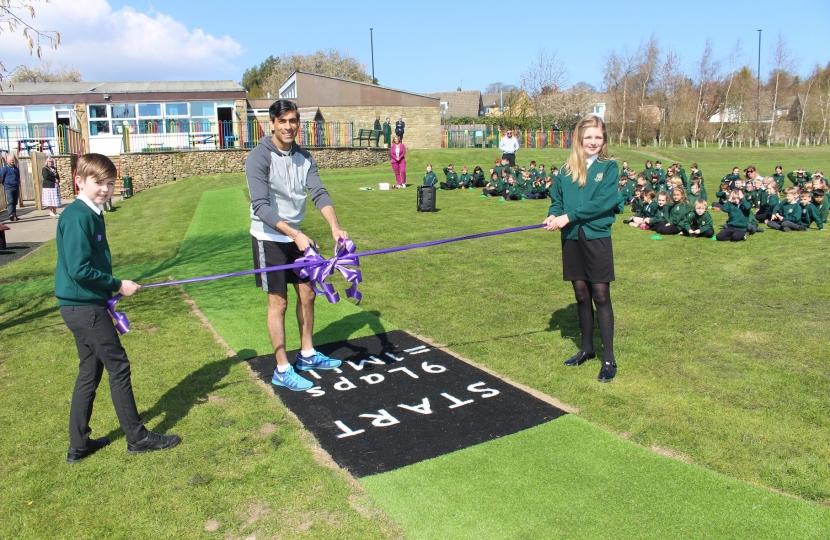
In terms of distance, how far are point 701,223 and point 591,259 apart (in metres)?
8.58

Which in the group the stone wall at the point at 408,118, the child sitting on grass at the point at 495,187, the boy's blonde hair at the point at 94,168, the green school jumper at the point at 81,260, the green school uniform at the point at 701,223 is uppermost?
the stone wall at the point at 408,118

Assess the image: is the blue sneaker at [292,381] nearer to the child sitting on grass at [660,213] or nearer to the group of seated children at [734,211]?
the group of seated children at [734,211]

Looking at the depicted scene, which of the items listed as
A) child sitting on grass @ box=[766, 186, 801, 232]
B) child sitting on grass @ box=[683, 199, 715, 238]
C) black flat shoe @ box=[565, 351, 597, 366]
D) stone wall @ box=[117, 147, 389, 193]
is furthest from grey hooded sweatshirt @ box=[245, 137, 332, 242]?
stone wall @ box=[117, 147, 389, 193]

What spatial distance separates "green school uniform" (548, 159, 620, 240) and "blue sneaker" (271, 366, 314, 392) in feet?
8.00

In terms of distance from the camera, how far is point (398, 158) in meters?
22.9

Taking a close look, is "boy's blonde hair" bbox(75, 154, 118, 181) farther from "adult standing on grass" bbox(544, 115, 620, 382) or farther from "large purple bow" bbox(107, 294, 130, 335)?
"adult standing on grass" bbox(544, 115, 620, 382)

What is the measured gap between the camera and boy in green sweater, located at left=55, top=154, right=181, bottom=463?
12.8ft

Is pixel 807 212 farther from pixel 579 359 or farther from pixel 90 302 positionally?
pixel 90 302

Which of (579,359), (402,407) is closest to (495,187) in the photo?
(579,359)

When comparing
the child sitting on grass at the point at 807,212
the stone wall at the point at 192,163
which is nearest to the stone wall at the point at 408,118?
the stone wall at the point at 192,163

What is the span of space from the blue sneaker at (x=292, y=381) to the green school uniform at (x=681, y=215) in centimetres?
995

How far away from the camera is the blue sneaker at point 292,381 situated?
5137 millimetres

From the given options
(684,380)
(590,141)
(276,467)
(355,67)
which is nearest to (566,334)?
(684,380)

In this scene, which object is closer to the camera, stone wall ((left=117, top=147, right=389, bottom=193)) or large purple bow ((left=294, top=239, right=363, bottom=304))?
large purple bow ((left=294, top=239, right=363, bottom=304))
